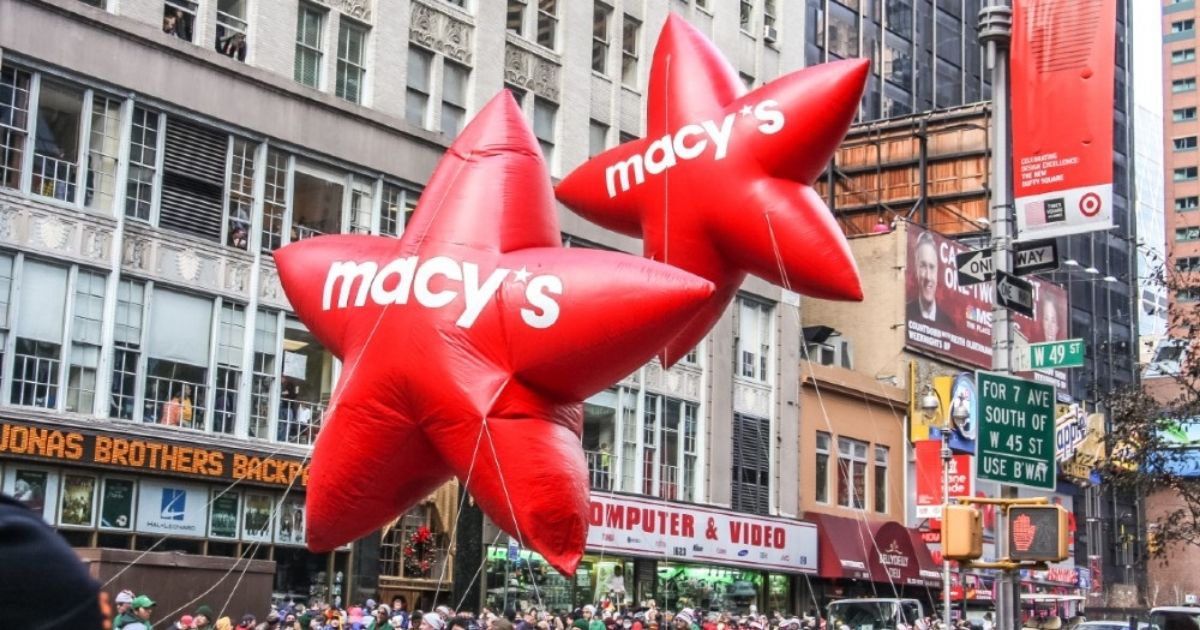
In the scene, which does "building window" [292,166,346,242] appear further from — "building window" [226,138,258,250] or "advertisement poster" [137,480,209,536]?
"advertisement poster" [137,480,209,536]

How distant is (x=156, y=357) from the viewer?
25.5 metres

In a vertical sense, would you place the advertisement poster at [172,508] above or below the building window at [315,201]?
below

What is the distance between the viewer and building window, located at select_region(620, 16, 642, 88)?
3616 cm

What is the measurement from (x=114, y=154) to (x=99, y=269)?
78.1 inches

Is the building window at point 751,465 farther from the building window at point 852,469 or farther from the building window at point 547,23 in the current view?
the building window at point 547,23

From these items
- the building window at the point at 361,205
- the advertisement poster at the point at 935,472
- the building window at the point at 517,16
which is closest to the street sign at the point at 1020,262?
the building window at the point at 361,205

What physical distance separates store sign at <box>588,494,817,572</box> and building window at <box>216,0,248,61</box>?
1126 centimetres

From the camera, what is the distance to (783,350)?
40.5 m

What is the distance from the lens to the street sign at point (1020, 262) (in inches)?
557

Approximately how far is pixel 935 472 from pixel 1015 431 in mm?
28891

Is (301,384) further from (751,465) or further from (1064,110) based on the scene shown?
(1064,110)

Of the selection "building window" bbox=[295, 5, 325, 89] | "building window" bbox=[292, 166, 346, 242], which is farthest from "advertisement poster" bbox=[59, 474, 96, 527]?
"building window" bbox=[295, 5, 325, 89]

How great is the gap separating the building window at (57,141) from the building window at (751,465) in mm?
18625

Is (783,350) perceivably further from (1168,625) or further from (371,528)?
(371,528)
